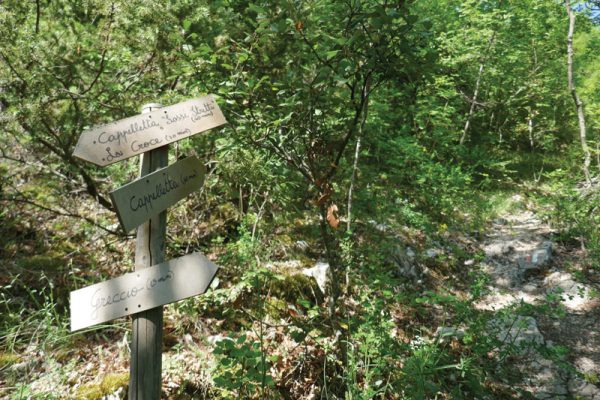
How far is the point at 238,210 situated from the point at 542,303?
14.2ft

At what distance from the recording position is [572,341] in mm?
4719

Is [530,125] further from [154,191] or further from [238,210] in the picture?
[154,191]

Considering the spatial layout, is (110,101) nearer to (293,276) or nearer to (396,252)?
(293,276)

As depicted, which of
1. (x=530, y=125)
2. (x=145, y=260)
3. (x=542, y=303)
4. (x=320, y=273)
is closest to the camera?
(x=145, y=260)

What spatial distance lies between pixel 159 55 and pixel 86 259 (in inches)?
94.5

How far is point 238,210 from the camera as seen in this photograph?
4.79m

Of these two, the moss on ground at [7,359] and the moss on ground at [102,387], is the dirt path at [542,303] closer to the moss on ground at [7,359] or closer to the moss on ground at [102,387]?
the moss on ground at [102,387]

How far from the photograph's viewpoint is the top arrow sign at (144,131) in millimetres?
1776

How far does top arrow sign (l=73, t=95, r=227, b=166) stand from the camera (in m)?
1.78

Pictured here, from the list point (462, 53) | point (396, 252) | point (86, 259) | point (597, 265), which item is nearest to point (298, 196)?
point (396, 252)

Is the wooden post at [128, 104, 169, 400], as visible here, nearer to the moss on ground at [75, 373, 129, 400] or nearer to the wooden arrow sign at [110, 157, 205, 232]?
the wooden arrow sign at [110, 157, 205, 232]

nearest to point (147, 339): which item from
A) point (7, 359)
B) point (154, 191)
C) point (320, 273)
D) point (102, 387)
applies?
point (154, 191)

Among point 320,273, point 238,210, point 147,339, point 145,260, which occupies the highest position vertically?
point 238,210

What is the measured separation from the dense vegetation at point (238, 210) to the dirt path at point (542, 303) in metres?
0.46
